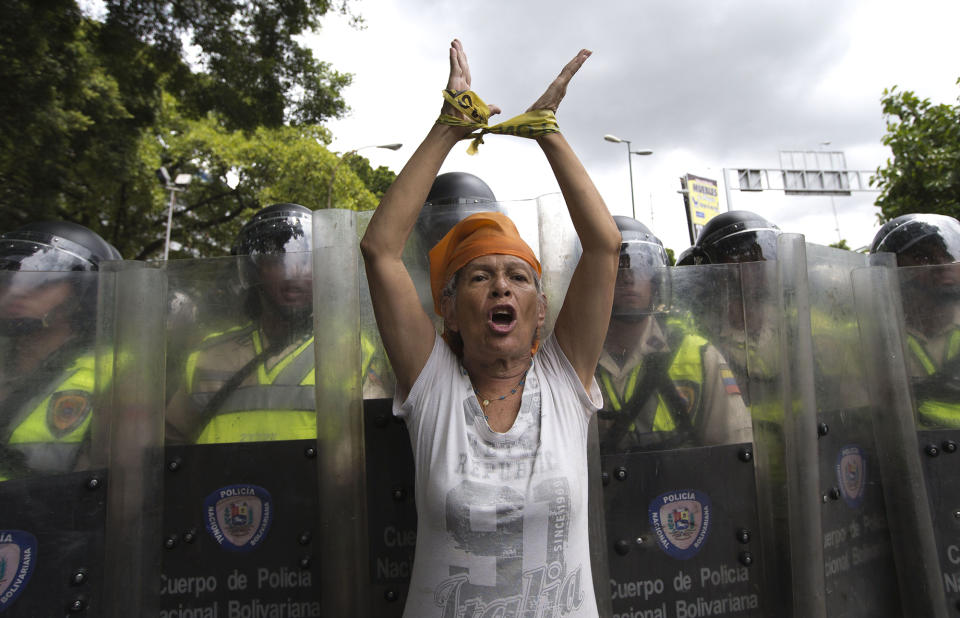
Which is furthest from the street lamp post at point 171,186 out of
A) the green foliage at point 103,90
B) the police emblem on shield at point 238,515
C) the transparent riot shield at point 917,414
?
the transparent riot shield at point 917,414

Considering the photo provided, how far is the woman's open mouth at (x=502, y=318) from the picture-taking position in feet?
5.99

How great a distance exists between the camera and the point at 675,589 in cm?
206

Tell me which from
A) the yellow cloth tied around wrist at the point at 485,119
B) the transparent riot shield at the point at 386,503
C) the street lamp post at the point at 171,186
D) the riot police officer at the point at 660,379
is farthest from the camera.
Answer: the street lamp post at the point at 171,186

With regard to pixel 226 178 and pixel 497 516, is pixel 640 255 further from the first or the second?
pixel 226 178

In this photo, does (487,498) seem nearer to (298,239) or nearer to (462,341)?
(462,341)

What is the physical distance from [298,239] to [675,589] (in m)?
2.05

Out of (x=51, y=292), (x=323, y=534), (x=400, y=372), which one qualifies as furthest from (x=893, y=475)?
(x=51, y=292)

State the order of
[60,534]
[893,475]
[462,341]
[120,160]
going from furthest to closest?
[120,160], [893,475], [462,341], [60,534]

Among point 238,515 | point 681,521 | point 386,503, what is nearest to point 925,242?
point 681,521

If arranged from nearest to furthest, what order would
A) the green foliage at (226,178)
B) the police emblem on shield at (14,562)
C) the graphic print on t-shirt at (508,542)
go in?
the graphic print on t-shirt at (508,542)
the police emblem on shield at (14,562)
the green foliage at (226,178)

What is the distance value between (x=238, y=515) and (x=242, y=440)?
246 millimetres

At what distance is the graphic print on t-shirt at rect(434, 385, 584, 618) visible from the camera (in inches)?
64.4

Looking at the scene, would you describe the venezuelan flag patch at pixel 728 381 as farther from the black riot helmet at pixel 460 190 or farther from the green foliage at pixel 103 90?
the green foliage at pixel 103 90

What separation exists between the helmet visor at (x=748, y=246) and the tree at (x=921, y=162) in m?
6.91
